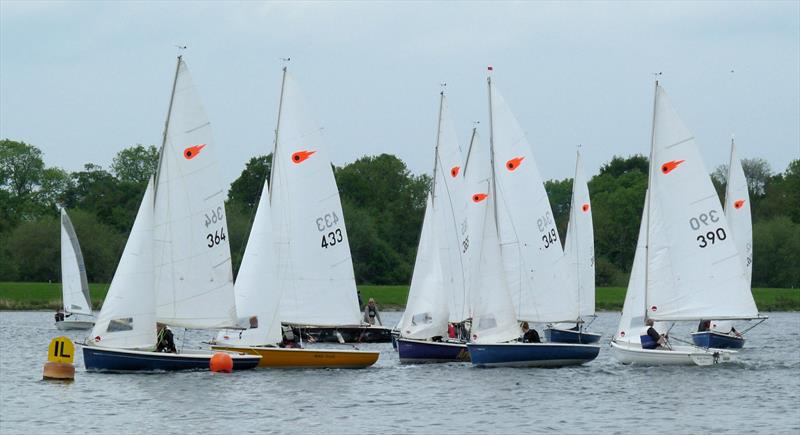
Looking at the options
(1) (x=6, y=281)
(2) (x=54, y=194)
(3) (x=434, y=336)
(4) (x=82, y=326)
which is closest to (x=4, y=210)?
(2) (x=54, y=194)

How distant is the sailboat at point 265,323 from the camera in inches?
1446

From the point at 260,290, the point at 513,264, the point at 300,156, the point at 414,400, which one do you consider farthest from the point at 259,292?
the point at 513,264

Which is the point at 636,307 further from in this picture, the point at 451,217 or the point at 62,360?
the point at 62,360

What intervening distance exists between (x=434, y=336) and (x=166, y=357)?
10.0 metres

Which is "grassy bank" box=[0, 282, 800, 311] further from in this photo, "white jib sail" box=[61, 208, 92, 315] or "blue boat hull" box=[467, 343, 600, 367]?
"blue boat hull" box=[467, 343, 600, 367]

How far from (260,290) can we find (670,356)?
11128 millimetres

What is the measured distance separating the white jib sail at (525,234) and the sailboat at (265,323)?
5380 mm

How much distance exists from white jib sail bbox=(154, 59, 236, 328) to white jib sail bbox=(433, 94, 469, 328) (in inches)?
388

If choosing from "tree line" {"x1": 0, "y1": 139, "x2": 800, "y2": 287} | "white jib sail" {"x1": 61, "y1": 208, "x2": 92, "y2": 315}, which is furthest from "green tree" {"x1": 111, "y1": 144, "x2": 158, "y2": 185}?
"white jib sail" {"x1": 61, "y1": 208, "x2": 92, "y2": 315}

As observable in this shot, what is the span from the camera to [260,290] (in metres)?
37.4

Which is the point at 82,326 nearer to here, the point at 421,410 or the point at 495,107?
the point at 495,107

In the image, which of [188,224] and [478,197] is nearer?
[188,224]

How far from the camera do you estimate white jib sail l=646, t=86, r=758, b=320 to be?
3938 centimetres

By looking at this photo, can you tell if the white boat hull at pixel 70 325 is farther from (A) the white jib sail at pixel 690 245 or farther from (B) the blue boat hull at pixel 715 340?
(A) the white jib sail at pixel 690 245
